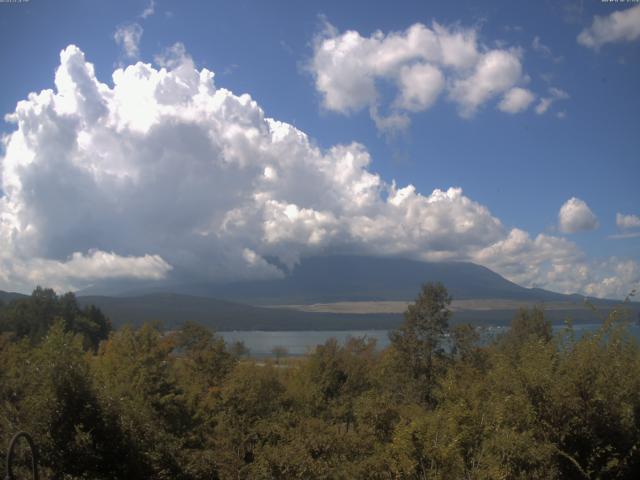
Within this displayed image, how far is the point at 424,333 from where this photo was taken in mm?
41562

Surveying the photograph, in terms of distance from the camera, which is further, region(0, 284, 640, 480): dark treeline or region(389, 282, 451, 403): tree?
region(389, 282, 451, 403): tree

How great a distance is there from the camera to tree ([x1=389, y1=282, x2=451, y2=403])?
4075 centimetres

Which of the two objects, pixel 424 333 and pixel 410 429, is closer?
pixel 410 429

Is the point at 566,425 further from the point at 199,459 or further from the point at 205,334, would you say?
the point at 205,334

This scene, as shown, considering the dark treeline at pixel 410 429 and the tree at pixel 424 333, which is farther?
the tree at pixel 424 333

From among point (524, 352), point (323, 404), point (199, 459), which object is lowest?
point (323, 404)

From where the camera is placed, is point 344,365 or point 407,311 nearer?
point 407,311

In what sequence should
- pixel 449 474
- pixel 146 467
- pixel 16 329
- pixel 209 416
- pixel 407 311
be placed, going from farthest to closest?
pixel 16 329
pixel 407 311
pixel 209 416
pixel 146 467
pixel 449 474

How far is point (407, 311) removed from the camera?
42.4 m

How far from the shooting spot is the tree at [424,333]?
40750 millimetres

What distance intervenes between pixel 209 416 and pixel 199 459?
14.1 meters

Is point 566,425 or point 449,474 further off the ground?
point 566,425

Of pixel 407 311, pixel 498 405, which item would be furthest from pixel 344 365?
pixel 498 405

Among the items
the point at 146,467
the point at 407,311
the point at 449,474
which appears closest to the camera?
the point at 449,474
